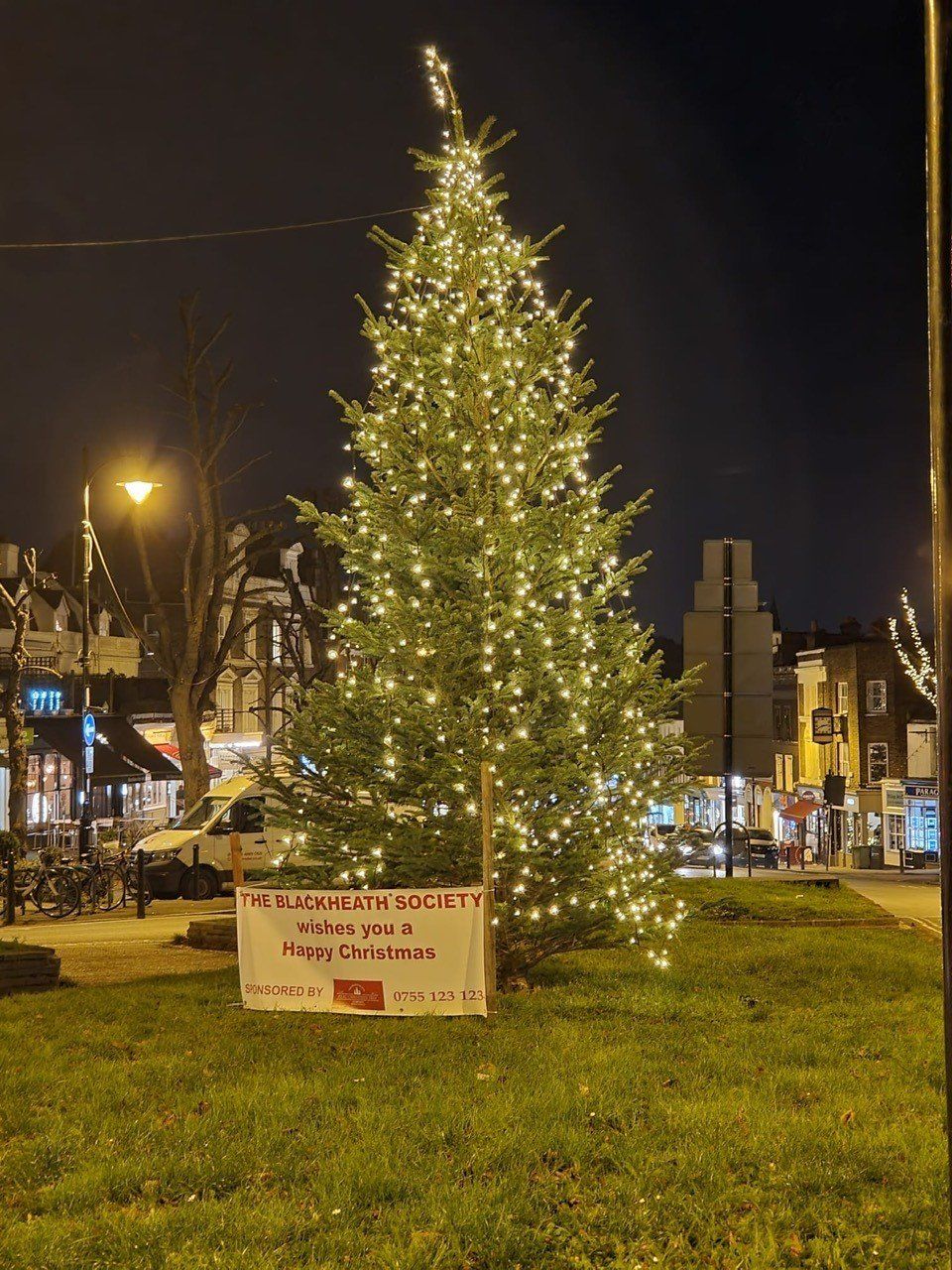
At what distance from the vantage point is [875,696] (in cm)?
5591

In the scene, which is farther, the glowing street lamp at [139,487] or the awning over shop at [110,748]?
the awning over shop at [110,748]

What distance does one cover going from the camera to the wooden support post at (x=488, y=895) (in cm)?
933

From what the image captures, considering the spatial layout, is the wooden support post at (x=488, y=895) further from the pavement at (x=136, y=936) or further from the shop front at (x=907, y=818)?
the shop front at (x=907, y=818)

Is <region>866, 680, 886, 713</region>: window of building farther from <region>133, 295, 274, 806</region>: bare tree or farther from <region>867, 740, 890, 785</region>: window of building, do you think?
<region>133, 295, 274, 806</region>: bare tree

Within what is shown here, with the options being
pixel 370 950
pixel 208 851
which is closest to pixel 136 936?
pixel 208 851

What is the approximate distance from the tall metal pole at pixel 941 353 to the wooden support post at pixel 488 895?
19.9ft

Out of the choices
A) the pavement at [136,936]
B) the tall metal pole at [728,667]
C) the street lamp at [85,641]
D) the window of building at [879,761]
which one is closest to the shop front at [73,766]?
the street lamp at [85,641]

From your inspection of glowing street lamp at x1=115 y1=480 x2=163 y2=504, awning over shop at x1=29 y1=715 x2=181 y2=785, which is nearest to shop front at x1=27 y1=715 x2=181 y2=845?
awning over shop at x1=29 y1=715 x2=181 y2=785

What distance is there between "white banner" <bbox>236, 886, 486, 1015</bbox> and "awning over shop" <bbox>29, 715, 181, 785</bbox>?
949 inches

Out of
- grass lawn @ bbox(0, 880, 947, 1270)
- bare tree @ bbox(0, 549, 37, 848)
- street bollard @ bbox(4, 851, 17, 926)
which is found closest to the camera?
grass lawn @ bbox(0, 880, 947, 1270)

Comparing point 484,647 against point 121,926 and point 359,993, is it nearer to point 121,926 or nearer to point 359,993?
point 359,993

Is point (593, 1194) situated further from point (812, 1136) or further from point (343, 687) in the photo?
point (343, 687)

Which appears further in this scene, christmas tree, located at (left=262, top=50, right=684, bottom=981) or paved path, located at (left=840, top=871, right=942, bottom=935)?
paved path, located at (left=840, top=871, right=942, bottom=935)

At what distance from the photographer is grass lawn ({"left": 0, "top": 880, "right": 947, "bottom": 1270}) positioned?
528 cm
